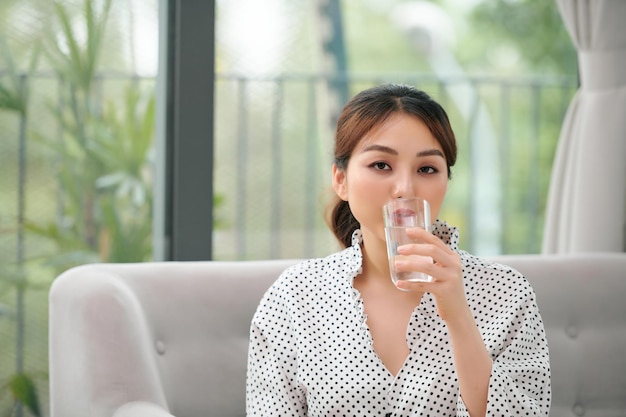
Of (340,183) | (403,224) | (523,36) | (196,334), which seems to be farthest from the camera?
(523,36)

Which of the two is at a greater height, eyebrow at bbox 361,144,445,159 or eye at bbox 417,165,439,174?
eyebrow at bbox 361,144,445,159

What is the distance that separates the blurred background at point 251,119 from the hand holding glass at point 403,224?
0.77 m

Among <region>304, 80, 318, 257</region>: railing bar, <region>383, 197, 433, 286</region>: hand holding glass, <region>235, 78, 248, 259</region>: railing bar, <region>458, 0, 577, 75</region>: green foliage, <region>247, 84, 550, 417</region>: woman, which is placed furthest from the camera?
<region>458, 0, 577, 75</region>: green foliage

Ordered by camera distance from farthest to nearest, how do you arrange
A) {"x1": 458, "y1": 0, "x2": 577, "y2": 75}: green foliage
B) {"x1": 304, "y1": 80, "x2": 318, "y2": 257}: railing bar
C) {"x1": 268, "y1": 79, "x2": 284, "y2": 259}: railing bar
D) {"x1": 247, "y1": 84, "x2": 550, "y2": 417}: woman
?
1. {"x1": 458, "y1": 0, "x2": 577, "y2": 75}: green foliage
2. {"x1": 304, "y1": 80, "x2": 318, "y2": 257}: railing bar
3. {"x1": 268, "y1": 79, "x2": 284, "y2": 259}: railing bar
4. {"x1": 247, "y1": 84, "x2": 550, "y2": 417}: woman

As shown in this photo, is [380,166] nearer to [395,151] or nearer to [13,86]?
[395,151]

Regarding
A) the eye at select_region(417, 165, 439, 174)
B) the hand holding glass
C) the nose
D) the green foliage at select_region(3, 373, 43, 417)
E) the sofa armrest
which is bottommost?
the green foliage at select_region(3, 373, 43, 417)

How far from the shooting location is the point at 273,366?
1.81 m

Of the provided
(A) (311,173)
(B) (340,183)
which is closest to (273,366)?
(B) (340,183)

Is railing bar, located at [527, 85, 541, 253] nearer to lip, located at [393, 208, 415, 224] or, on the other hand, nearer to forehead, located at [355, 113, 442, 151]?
forehead, located at [355, 113, 442, 151]

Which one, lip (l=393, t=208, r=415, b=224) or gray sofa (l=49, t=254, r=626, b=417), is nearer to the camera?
lip (l=393, t=208, r=415, b=224)

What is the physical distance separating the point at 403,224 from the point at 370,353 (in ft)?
1.20

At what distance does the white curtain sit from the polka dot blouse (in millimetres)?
1173

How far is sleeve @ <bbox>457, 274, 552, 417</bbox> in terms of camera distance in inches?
63.3

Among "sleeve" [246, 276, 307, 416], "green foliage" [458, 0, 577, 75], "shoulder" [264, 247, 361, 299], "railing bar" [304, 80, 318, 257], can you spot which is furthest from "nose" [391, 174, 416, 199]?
"green foliage" [458, 0, 577, 75]
